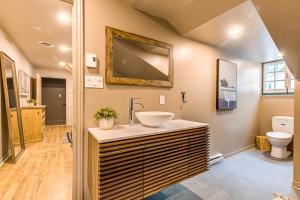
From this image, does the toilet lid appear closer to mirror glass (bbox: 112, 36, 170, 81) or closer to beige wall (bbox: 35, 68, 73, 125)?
mirror glass (bbox: 112, 36, 170, 81)

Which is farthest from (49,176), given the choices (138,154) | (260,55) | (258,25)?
(260,55)

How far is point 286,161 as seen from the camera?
9.23ft

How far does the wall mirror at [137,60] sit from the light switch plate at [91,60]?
13 cm

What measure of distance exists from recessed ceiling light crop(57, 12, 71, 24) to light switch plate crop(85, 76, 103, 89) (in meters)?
1.36

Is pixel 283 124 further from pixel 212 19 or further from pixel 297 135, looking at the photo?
pixel 212 19

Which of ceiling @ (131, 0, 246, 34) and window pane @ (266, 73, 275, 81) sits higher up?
ceiling @ (131, 0, 246, 34)

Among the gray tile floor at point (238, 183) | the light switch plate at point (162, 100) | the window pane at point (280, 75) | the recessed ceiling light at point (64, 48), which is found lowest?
the gray tile floor at point (238, 183)

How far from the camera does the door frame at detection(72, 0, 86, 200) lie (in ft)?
4.73

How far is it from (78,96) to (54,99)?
5.96m

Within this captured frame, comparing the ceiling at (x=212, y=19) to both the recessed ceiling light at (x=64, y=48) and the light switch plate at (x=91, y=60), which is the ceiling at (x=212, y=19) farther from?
the recessed ceiling light at (x=64, y=48)

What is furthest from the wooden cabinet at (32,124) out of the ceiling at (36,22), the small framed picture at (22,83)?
the ceiling at (36,22)

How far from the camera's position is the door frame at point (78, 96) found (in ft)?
4.73

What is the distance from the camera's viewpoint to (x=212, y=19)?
1.80 m

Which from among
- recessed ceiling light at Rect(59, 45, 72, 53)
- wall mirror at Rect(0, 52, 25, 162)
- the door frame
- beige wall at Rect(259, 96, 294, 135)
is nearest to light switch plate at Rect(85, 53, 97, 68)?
the door frame
